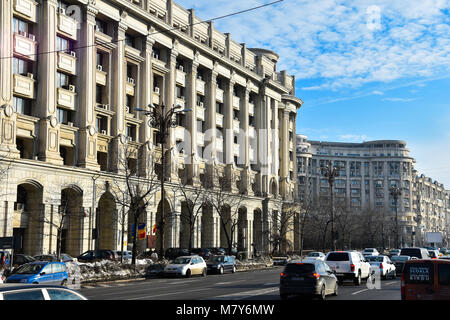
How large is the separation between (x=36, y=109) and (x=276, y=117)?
4756 centimetres

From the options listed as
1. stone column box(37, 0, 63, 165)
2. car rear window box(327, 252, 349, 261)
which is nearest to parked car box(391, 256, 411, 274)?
car rear window box(327, 252, 349, 261)

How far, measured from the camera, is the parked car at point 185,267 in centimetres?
3719

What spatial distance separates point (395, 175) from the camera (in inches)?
7013

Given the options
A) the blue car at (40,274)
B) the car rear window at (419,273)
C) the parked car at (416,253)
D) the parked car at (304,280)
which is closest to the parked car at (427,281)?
the car rear window at (419,273)

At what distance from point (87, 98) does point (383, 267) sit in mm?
30477

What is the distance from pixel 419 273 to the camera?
15750mm

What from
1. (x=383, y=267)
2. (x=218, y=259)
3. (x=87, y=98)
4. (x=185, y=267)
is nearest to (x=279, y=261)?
(x=218, y=259)

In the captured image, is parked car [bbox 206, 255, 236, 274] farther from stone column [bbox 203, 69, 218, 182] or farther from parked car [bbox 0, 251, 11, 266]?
stone column [bbox 203, 69, 218, 182]

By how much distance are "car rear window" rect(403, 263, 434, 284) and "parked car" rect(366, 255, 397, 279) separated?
61.3 feet

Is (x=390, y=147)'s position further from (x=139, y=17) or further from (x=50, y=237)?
(x=50, y=237)

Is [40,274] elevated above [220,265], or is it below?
above

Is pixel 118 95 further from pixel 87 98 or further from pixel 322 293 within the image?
pixel 322 293

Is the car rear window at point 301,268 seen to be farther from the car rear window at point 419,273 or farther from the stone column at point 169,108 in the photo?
the stone column at point 169,108

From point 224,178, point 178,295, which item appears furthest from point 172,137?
point 178,295
